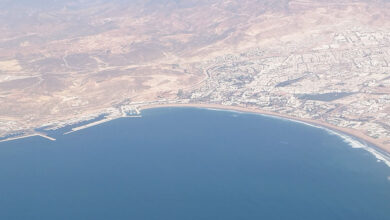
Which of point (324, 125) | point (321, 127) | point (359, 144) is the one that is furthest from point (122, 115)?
point (359, 144)

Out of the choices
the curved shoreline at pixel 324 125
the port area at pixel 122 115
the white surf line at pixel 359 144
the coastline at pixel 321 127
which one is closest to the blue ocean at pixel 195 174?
the white surf line at pixel 359 144

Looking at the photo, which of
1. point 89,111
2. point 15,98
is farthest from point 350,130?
point 15,98

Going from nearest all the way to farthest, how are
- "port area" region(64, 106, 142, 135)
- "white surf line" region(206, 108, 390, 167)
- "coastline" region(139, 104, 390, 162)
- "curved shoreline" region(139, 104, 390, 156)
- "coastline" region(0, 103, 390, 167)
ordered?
"white surf line" region(206, 108, 390, 167), "coastline" region(0, 103, 390, 167), "coastline" region(139, 104, 390, 162), "curved shoreline" region(139, 104, 390, 156), "port area" region(64, 106, 142, 135)

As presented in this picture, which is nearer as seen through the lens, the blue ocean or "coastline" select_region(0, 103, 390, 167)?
the blue ocean

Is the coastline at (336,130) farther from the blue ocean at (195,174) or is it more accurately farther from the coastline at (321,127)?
the blue ocean at (195,174)

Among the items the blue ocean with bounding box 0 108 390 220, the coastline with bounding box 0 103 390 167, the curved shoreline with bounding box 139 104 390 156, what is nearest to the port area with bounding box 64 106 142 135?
the coastline with bounding box 0 103 390 167

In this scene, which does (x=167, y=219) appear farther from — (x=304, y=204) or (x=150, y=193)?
(x=304, y=204)

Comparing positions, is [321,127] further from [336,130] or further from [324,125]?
[336,130]

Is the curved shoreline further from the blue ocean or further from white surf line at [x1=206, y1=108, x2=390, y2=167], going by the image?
the blue ocean
